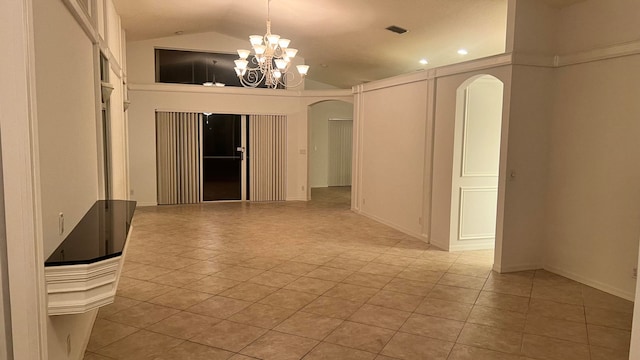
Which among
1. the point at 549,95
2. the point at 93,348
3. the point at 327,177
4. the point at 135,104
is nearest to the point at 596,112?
the point at 549,95

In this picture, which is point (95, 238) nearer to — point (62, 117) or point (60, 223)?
point (60, 223)

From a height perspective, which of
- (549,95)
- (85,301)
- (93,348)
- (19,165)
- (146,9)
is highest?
(146,9)

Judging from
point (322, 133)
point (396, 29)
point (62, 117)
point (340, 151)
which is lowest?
point (340, 151)

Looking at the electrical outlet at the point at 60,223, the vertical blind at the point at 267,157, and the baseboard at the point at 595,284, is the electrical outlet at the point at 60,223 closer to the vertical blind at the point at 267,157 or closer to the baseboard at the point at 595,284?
the baseboard at the point at 595,284

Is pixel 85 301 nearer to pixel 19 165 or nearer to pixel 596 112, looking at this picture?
pixel 19 165

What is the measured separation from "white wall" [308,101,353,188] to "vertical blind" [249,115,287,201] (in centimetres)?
229

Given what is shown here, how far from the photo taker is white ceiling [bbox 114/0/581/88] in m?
5.75

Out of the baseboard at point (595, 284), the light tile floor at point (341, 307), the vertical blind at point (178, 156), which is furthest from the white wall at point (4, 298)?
the vertical blind at point (178, 156)

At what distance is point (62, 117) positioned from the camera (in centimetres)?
239

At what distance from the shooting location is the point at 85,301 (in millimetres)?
1946

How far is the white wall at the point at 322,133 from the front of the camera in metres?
12.0

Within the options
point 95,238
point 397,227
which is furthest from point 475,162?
point 95,238

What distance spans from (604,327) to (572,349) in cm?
58

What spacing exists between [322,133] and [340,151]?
822 millimetres
